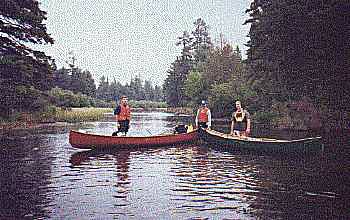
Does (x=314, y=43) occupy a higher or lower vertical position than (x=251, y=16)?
lower

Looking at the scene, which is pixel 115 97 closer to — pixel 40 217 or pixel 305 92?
pixel 305 92

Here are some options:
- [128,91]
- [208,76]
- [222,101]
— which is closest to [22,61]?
[222,101]

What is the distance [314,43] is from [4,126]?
883 inches

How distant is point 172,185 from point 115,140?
319 inches

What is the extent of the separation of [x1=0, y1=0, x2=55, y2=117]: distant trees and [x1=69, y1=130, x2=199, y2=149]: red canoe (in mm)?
12087

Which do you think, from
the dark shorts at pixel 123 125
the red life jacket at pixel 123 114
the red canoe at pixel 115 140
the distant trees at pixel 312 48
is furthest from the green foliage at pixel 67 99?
the red canoe at pixel 115 140

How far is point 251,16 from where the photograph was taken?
4931 cm

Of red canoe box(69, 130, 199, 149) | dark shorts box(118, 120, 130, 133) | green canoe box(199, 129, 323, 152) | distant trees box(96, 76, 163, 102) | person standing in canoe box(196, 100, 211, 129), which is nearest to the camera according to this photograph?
green canoe box(199, 129, 323, 152)

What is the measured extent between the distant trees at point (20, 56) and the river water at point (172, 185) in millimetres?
10899

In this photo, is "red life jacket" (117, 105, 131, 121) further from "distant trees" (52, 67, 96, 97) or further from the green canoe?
"distant trees" (52, 67, 96, 97)

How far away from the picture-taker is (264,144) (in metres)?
17.1

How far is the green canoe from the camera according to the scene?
15875 mm

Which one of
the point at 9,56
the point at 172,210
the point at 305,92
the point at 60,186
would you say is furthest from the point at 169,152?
the point at 305,92

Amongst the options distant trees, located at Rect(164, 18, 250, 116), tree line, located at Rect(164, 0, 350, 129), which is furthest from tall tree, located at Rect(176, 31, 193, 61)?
tree line, located at Rect(164, 0, 350, 129)
